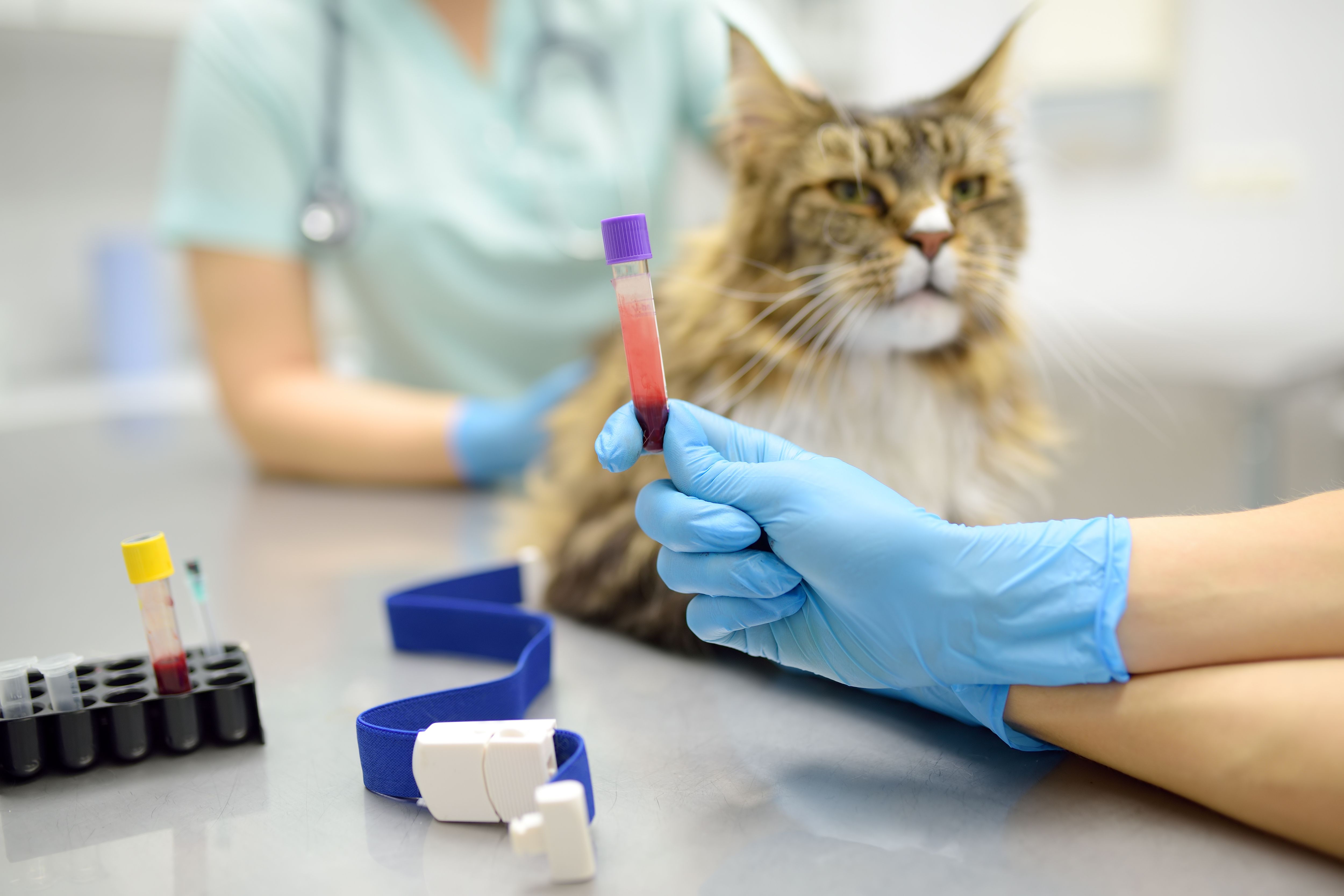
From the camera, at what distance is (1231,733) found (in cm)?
58

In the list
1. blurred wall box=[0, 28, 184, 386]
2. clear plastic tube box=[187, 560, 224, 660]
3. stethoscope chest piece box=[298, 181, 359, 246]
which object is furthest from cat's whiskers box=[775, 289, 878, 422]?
blurred wall box=[0, 28, 184, 386]

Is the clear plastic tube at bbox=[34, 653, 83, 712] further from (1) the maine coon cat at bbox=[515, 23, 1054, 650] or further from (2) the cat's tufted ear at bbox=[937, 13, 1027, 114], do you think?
(2) the cat's tufted ear at bbox=[937, 13, 1027, 114]

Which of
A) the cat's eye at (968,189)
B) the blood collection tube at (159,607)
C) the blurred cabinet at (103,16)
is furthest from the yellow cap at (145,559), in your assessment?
the blurred cabinet at (103,16)

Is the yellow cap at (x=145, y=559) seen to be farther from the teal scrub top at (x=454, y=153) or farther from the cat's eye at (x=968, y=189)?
the teal scrub top at (x=454, y=153)

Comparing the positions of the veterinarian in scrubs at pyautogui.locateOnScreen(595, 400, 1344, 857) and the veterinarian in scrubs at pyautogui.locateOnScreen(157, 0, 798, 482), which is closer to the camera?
the veterinarian in scrubs at pyautogui.locateOnScreen(595, 400, 1344, 857)

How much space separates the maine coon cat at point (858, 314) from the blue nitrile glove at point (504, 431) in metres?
0.41

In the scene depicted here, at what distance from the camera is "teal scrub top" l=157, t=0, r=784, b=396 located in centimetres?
146

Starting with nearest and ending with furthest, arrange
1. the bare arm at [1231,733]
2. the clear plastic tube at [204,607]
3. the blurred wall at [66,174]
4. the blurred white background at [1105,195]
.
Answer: the bare arm at [1231,733]
the clear plastic tube at [204,607]
the blurred white background at [1105,195]
the blurred wall at [66,174]

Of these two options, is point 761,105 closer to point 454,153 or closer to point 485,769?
point 485,769

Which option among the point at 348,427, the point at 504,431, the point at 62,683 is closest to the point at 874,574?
the point at 62,683

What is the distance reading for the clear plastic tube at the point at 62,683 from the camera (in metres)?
0.70

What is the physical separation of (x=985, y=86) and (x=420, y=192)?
3.10 ft

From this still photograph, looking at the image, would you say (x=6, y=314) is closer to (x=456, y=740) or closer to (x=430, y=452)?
(x=430, y=452)

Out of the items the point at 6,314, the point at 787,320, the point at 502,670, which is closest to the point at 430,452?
the point at 502,670
